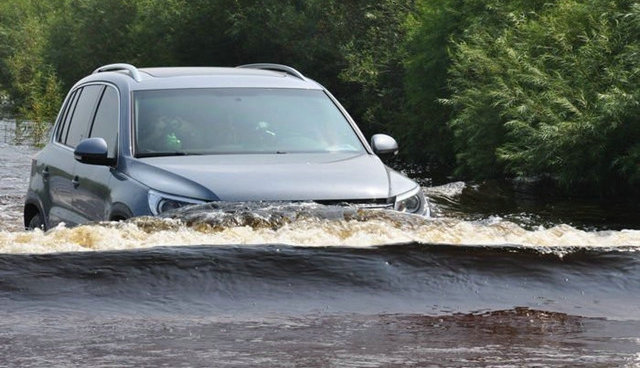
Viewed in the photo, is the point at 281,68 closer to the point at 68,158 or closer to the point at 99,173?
the point at 68,158

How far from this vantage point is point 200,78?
9.48 meters

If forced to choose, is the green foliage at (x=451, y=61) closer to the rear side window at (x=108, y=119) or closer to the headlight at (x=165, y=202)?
the rear side window at (x=108, y=119)

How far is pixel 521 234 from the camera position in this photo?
7922mm

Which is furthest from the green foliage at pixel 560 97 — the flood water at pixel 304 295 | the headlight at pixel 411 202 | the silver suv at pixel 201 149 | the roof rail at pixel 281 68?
the flood water at pixel 304 295

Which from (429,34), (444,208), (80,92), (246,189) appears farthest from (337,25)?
(246,189)

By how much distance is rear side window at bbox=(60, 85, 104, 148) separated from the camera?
9.80 metres

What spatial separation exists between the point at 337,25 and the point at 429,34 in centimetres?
1018

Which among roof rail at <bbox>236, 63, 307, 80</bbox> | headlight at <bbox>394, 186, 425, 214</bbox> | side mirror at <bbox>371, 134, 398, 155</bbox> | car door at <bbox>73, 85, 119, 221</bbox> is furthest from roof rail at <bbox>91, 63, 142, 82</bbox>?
headlight at <bbox>394, 186, 425, 214</bbox>

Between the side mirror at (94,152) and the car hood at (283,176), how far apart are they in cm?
23

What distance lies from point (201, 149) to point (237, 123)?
37 cm

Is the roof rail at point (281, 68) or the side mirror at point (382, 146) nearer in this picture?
the side mirror at point (382, 146)

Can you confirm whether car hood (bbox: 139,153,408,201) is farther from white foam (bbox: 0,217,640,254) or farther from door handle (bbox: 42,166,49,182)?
door handle (bbox: 42,166,49,182)

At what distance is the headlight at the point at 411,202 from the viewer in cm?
823

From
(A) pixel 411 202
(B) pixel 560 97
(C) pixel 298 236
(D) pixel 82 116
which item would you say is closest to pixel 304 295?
(C) pixel 298 236
